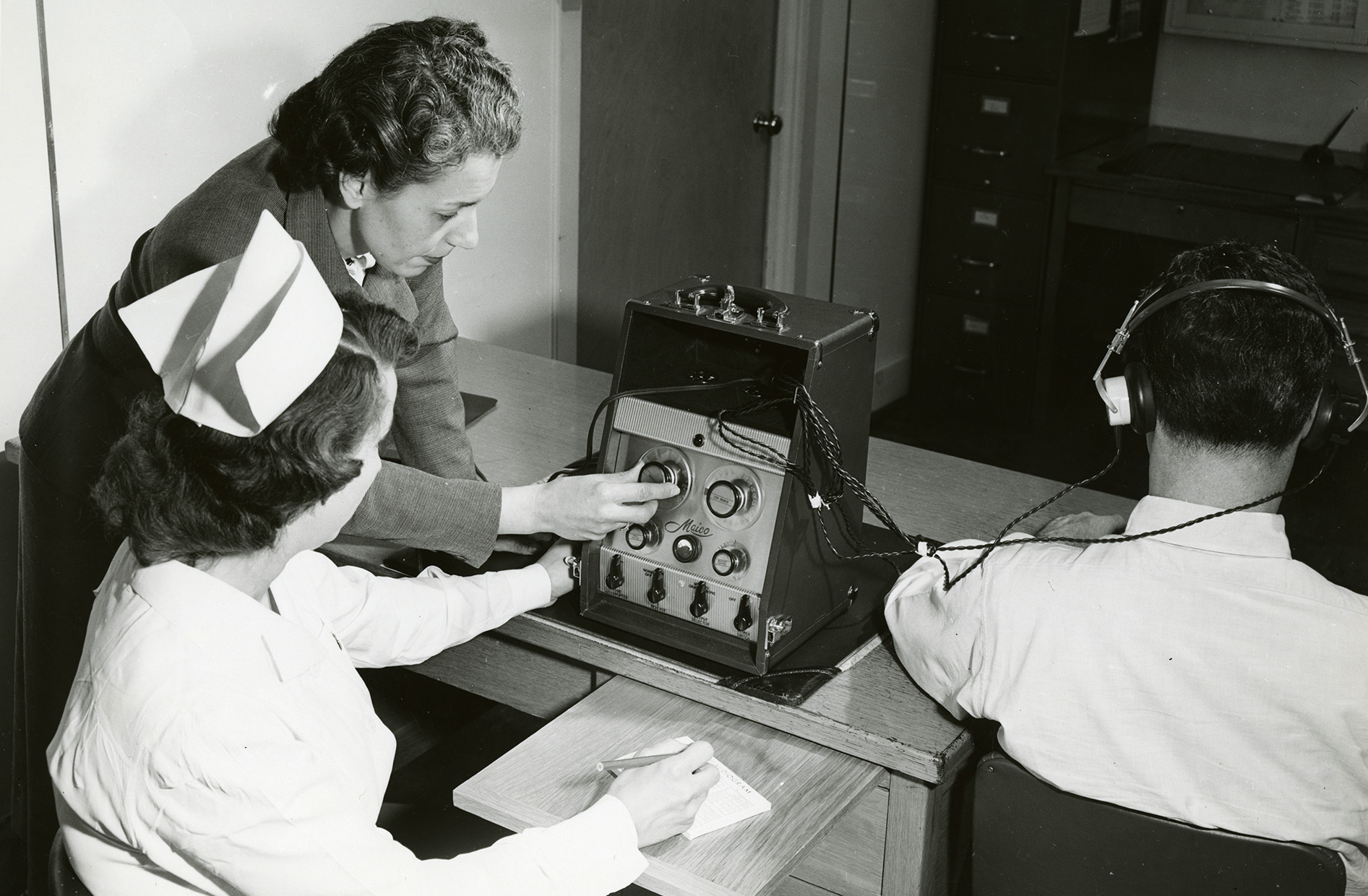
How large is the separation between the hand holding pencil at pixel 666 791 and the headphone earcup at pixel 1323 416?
2.31 ft

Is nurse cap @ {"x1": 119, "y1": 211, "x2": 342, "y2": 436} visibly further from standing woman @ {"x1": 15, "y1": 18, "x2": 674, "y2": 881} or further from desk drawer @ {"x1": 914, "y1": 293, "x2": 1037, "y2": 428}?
desk drawer @ {"x1": 914, "y1": 293, "x2": 1037, "y2": 428}

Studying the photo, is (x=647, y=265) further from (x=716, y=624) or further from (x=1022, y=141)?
Answer: (x=716, y=624)

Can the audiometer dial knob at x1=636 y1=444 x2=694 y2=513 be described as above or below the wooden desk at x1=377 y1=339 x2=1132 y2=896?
above

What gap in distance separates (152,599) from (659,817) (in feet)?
1.71

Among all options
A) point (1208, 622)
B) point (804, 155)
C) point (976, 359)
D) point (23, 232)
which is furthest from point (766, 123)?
point (1208, 622)

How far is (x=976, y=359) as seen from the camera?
3975mm

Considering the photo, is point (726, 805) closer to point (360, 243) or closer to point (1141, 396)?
point (1141, 396)

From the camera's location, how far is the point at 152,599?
120 centimetres

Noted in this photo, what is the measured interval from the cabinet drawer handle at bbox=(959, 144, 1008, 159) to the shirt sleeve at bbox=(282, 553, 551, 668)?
8.03 feet

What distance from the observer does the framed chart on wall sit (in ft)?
10.8

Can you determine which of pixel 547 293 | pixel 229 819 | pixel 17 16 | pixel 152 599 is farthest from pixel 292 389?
pixel 547 293

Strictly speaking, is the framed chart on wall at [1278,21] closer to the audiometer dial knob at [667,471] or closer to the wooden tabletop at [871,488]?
the wooden tabletop at [871,488]

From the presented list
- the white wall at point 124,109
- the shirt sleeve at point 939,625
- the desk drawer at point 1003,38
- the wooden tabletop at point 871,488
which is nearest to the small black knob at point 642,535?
the wooden tabletop at point 871,488

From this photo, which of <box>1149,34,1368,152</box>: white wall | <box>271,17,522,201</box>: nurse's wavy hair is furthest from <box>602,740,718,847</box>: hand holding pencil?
<box>1149,34,1368,152</box>: white wall
